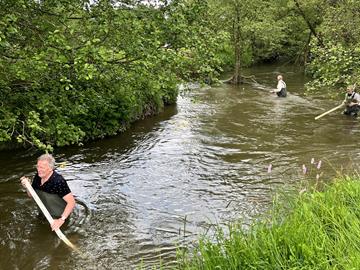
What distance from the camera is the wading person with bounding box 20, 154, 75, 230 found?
7992 mm

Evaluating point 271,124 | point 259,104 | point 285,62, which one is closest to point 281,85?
point 259,104

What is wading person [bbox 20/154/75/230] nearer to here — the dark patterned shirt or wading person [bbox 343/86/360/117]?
the dark patterned shirt

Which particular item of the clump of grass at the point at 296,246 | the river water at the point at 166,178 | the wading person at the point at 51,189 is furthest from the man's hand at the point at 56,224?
the clump of grass at the point at 296,246

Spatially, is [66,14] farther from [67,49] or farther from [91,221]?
[91,221]

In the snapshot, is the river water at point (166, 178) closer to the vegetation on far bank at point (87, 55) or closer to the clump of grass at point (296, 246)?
the clump of grass at point (296, 246)

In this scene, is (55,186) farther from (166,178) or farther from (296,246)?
(296,246)

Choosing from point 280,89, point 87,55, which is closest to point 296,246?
point 87,55

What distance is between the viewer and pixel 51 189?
26.9ft

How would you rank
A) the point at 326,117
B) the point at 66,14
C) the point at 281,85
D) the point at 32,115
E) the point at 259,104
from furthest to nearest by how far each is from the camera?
the point at 281,85
the point at 259,104
the point at 326,117
the point at 66,14
the point at 32,115

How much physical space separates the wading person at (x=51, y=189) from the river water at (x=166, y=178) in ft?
1.80

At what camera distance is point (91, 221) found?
359 inches

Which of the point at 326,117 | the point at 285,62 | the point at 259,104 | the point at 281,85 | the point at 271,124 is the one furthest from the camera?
the point at 285,62

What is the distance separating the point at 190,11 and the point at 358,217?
5632mm

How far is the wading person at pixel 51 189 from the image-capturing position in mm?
7992
